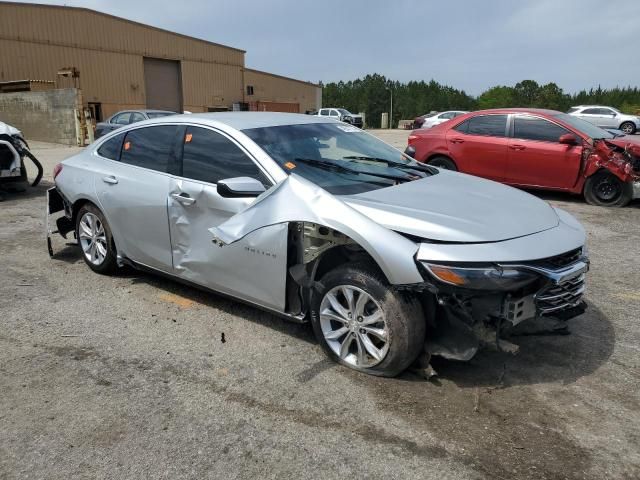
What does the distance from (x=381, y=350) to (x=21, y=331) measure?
8.88 feet

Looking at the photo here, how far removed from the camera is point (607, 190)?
8570 millimetres

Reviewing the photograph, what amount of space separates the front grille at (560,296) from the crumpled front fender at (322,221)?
726 millimetres

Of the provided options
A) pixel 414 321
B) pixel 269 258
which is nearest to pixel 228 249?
pixel 269 258

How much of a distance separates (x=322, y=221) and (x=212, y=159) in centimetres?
121

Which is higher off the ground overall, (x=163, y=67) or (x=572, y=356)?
(x=163, y=67)

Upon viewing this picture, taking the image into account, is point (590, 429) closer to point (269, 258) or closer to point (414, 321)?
point (414, 321)

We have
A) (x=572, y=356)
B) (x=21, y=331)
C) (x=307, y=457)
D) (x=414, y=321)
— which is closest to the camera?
(x=307, y=457)

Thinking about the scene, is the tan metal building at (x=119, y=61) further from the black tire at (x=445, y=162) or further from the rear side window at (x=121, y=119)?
the black tire at (x=445, y=162)

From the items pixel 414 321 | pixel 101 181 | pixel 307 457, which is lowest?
pixel 307 457

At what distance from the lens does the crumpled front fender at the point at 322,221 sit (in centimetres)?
298

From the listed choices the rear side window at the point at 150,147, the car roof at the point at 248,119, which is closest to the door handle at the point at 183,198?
the rear side window at the point at 150,147

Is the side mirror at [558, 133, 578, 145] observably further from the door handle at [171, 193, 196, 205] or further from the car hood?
the door handle at [171, 193, 196, 205]

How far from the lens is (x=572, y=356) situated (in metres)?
3.60

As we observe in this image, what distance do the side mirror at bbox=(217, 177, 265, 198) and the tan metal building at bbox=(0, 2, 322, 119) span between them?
2679cm
